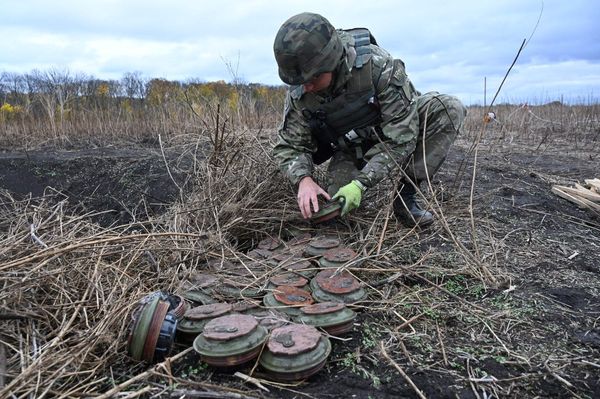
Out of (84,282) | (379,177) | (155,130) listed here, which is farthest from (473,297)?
(155,130)

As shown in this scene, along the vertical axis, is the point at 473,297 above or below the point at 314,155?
below

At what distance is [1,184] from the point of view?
17.3 feet

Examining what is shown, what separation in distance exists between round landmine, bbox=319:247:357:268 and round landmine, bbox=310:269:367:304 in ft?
0.42

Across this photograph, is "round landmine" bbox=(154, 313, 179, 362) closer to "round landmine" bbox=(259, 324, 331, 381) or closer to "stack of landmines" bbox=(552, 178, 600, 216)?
"round landmine" bbox=(259, 324, 331, 381)

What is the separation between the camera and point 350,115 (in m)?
2.92

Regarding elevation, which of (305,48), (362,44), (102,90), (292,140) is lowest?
(292,140)

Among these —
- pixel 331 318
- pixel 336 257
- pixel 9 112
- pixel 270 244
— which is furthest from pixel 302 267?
pixel 9 112

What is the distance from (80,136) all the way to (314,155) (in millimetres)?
7541

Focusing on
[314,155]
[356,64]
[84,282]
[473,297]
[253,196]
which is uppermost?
[356,64]

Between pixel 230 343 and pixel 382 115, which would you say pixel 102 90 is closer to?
pixel 382 115

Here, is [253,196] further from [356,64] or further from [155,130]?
[155,130]

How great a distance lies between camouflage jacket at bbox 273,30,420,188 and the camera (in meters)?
2.74

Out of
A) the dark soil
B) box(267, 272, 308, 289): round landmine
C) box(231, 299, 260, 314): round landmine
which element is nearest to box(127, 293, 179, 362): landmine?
box(231, 299, 260, 314): round landmine

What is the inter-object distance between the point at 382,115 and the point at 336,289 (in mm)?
1337
